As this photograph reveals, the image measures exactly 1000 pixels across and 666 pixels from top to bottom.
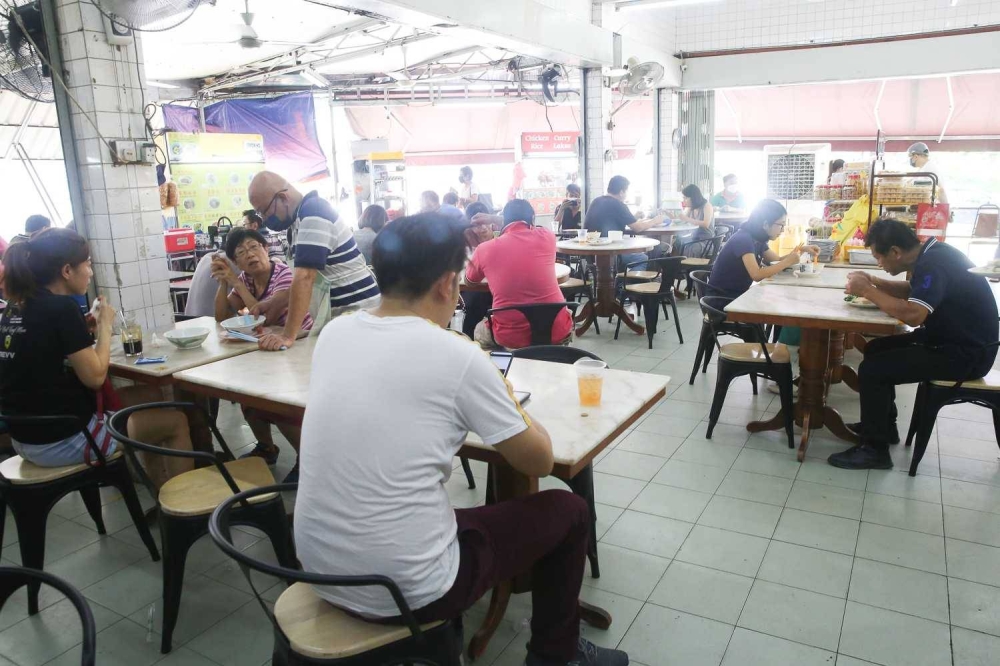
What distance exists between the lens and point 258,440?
3898 mm

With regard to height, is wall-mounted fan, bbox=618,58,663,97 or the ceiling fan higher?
the ceiling fan

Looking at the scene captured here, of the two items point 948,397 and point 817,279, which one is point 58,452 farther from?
point 817,279

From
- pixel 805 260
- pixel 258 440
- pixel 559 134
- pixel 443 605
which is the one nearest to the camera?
pixel 443 605

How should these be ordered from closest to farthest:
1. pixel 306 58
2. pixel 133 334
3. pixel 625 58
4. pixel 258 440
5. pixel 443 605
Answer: pixel 443 605
pixel 133 334
pixel 258 440
pixel 625 58
pixel 306 58

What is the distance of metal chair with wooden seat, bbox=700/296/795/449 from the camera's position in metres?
3.82

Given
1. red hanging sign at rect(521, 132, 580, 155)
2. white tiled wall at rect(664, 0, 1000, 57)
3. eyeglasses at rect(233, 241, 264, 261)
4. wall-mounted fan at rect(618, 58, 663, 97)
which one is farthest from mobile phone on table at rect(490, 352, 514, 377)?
red hanging sign at rect(521, 132, 580, 155)

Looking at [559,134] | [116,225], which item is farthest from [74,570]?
[559,134]

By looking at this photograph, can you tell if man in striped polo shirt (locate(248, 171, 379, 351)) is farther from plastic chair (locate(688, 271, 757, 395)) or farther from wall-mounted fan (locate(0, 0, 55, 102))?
plastic chair (locate(688, 271, 757, 395))

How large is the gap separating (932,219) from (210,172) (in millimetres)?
8865

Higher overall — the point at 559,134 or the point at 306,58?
the point at 306,58

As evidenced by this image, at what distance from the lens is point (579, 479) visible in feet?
8.20

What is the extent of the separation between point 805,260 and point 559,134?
7.56m

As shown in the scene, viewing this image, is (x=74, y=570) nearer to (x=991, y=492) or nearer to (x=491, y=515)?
(x=491, y=515)

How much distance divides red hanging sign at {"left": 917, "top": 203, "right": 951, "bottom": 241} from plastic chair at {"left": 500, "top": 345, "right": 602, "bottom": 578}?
3.56 metres
